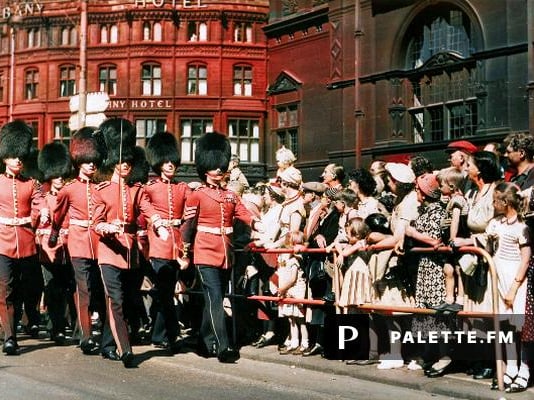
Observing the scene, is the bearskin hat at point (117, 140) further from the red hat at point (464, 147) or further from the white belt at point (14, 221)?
the red hat at point (464, 147)

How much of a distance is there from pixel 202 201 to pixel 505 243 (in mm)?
3509

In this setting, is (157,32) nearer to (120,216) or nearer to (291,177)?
(291,177)

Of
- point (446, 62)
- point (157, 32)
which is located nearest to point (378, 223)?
point (446, 62)

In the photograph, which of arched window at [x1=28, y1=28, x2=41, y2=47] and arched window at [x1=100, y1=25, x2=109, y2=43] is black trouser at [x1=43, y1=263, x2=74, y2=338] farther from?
arched window at [x1=28, y1=28, x2=41, y2=47]

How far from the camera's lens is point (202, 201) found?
33.3ft

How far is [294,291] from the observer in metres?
10.4

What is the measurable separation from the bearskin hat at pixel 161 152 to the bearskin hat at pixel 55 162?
211 centimetres

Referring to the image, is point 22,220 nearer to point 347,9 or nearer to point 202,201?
point 202,201

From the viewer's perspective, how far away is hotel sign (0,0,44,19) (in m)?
47.3

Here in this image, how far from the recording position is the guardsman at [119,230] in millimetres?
9680

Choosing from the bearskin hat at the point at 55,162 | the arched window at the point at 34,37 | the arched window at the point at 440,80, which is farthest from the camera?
the arched window at the point at 34,37

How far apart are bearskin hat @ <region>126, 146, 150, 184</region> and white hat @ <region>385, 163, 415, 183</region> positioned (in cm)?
375

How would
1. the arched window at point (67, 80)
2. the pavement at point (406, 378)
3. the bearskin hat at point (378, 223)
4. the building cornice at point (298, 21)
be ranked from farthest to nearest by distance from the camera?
the arched window at point (67, 80) < the building cornice at point (298, 21) < the bearskin hat at point (378, 223) < the pavement at point (406, 378)

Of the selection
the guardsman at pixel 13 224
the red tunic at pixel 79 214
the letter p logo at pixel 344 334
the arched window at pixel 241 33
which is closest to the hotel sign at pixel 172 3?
the arched window at pixel 241 33
